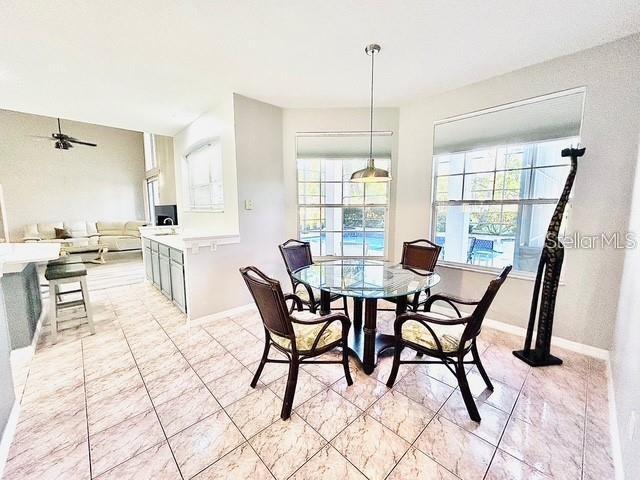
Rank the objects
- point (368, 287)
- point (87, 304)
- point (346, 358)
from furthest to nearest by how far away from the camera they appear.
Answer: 1. point (87, 304)
2. point (368, 287)
3. point (346, 358)

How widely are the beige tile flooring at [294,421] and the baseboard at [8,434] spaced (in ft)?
0.11

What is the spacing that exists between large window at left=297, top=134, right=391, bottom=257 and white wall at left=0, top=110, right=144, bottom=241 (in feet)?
24.0

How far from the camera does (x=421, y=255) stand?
2887 millimetres


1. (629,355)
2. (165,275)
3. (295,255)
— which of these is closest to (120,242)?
(165,275)

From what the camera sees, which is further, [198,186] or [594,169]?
[198,186]

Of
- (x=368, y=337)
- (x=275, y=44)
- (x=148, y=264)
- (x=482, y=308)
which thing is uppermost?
(x=275, y=44)

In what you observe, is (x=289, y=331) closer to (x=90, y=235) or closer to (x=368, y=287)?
(x=368, y=287)

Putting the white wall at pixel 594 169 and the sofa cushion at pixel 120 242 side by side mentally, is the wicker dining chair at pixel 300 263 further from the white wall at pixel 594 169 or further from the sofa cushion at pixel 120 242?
the sofa cushion at pixel 120 242

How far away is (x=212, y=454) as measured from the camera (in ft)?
4.62

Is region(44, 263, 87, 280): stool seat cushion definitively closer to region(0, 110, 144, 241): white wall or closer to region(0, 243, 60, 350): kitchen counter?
region(0, 243, 60, 350): kitchen counter

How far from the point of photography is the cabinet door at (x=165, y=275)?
3426mm

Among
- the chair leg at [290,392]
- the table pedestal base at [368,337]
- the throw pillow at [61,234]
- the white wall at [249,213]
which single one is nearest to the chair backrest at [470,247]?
the table pedestal base at [368,337]

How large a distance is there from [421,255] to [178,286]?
2811 mm

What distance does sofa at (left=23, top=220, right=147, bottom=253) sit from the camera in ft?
20.8
